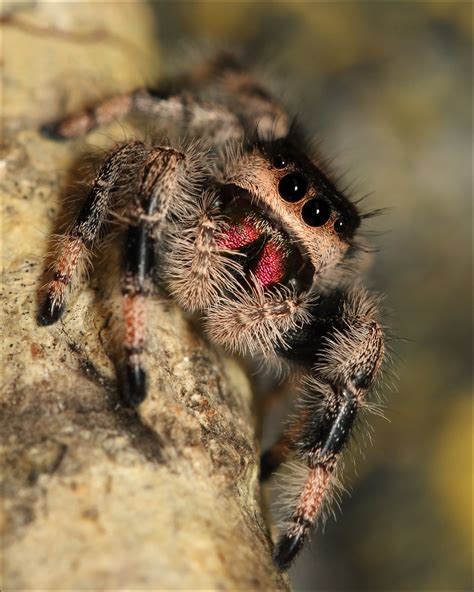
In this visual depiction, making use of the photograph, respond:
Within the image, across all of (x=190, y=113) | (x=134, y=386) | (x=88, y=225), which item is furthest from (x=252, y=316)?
(x=190, y=113)

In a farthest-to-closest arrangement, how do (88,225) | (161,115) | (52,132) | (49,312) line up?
1. (161,115)
2. (52,132)
3. (88,225)
4. (49,312)

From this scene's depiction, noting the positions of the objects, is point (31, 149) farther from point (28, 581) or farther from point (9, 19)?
point (28, 581)

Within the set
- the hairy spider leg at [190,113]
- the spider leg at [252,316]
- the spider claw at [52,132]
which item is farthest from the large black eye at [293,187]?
the spider claw at [52,132]

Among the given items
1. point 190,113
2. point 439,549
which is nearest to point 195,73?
point 190,113

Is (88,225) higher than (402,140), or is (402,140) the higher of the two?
(402,140)

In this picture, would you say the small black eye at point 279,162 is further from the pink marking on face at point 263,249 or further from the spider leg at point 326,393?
the spider leg at point 326,393

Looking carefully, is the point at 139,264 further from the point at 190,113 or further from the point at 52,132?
the point at 190,113
